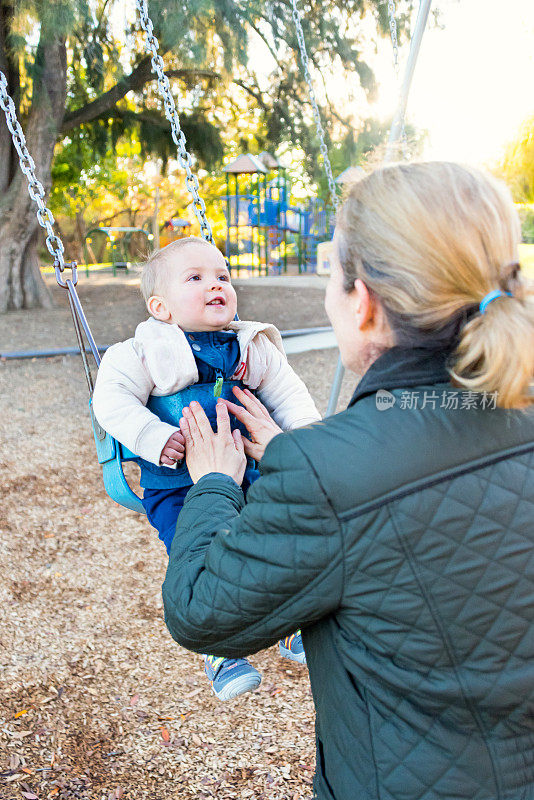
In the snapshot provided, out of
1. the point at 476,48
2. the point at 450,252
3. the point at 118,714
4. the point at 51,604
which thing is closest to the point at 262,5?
the point at 476,48

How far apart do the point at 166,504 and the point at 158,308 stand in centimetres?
56

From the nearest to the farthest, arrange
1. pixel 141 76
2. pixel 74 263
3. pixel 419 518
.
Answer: pixel 419 518
pixel 74 263
pixel 141 76

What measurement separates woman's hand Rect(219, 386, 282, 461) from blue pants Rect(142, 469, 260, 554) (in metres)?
0.15

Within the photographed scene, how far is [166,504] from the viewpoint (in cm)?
188

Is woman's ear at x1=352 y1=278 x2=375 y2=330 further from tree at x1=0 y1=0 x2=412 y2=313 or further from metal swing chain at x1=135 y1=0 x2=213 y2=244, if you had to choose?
tree at x1=0 y1=0 x2=412 y2=313

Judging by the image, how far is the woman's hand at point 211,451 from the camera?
4.34ft

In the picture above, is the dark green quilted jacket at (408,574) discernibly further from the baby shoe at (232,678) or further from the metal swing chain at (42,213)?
the metal swing chain at (42,213)

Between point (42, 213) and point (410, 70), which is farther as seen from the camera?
point (410, 70)

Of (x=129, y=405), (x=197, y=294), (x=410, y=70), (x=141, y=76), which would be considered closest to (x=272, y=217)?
(x=141, y=76)

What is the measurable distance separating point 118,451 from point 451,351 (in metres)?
1.34

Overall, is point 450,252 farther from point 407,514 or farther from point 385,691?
A: point 385,691

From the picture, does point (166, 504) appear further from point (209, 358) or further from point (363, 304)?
point (363, 304)

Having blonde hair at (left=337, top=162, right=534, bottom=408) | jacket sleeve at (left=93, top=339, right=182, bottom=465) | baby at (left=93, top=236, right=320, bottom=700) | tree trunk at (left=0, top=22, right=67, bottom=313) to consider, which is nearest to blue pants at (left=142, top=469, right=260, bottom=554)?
baby at (left=93, top=236, right=320, bottom=700)

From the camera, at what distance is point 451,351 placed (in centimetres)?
→ 89
